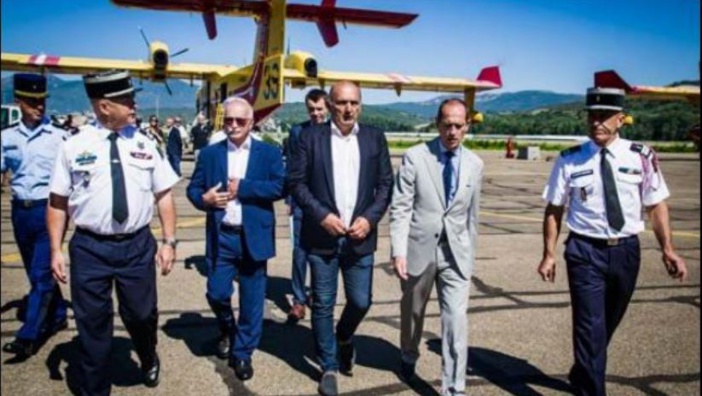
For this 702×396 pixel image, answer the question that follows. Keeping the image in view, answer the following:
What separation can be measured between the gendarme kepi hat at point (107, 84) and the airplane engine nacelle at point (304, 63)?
1763 centimetres

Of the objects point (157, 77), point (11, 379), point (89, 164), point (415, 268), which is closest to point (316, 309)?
point (415, 268)

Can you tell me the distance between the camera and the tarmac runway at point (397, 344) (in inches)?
149

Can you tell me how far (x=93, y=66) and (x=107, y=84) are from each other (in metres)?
23.9

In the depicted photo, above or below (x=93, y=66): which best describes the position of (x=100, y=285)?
below

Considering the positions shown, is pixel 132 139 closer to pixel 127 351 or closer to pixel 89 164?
pixel 89 164

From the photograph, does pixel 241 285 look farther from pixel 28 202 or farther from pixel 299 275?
pixel 28 202

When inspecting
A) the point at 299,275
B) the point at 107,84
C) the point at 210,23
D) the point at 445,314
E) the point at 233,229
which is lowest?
the point at 299,275

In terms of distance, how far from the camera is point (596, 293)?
3.38 m

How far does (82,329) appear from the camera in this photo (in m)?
3.18

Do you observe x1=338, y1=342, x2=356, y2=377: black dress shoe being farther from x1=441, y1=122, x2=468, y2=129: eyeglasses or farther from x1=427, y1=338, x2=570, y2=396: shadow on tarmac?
x1=441, y1=122, x2=468, y2=129: eyeglasses

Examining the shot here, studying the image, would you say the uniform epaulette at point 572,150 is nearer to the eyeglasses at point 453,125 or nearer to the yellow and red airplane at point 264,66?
the eyeglasses at point 453,125

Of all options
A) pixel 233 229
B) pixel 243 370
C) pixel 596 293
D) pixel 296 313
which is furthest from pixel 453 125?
pixel 296 313

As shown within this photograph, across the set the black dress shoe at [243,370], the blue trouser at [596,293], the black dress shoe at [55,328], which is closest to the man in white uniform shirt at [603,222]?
the blue trouser at [596,293]

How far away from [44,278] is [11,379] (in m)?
0.82
